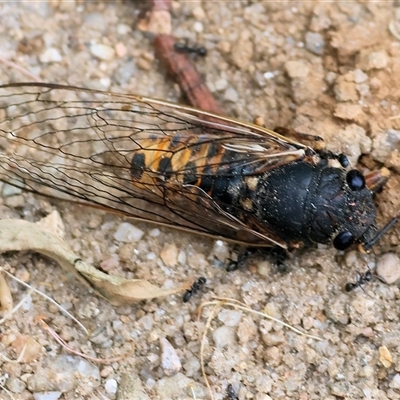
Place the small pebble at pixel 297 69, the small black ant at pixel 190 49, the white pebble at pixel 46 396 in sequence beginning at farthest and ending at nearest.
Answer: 1. the small black ant at pixel 190 49
2. the small pebble at pixel 297 69
3. the white pebble at pixel 46 396

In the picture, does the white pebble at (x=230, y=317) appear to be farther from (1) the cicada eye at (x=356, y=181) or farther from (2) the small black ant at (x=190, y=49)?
(2) the small black ant at (x=190, y=49)

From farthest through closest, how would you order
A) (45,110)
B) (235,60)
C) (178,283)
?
(235,60)
(45,110)
(178,283)

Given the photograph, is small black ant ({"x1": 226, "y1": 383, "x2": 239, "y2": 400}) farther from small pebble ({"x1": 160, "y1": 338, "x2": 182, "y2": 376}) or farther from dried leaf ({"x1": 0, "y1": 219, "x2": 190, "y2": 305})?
dried leaf ({"x1": 0, "y1": 219, "x2": 190, "y2": 305})

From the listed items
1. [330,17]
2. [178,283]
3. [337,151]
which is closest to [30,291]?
[178,283]

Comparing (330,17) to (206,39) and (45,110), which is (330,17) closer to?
(206,39)

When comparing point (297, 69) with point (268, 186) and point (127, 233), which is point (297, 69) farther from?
point (127, 233)

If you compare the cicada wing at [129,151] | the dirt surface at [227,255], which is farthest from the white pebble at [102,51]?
the cicada wing at [129,151]

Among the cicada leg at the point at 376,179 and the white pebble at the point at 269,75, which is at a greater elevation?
the white pebble at the point at 269,75
